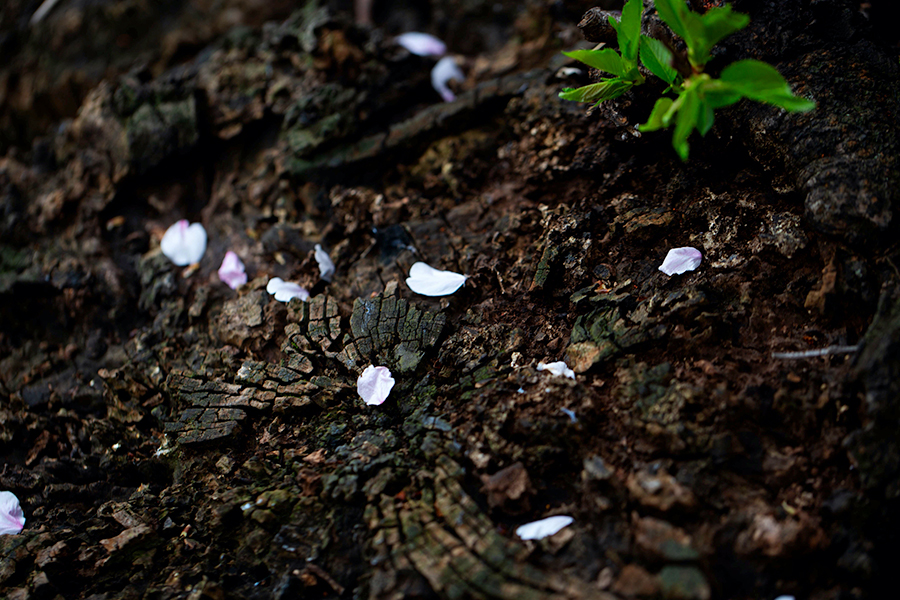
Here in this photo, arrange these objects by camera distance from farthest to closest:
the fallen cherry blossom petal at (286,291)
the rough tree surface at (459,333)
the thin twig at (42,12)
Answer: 1. the thin twig at (42,12)
2. the fallen cherry blossom petal at (286,291)
3. the rough tree surface at (459,333)

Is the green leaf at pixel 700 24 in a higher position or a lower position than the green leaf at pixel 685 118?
higher

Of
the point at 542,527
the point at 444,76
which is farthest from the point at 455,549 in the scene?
the point at 444,76

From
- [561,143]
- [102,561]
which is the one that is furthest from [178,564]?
[561,143]

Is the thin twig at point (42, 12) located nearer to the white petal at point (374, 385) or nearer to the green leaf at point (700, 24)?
the white petal at point (374, 385)

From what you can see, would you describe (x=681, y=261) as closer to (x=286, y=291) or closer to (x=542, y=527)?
(x=542, y=527)

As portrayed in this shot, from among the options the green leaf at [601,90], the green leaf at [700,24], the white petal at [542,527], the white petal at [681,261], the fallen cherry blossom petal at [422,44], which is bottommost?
the white petal at [542,527]

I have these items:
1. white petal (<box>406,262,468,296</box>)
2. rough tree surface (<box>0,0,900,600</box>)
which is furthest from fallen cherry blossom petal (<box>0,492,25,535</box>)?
white petal (<box>406,262,468,296</box>)

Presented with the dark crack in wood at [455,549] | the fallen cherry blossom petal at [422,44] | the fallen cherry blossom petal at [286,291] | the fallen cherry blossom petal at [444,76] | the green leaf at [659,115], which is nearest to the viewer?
the dark crack in wood at [455,549]

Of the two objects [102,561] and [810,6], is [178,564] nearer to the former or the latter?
[102,561]

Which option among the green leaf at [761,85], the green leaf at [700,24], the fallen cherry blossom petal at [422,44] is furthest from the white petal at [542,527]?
the fallen cherry blossom petal at [422,44]
